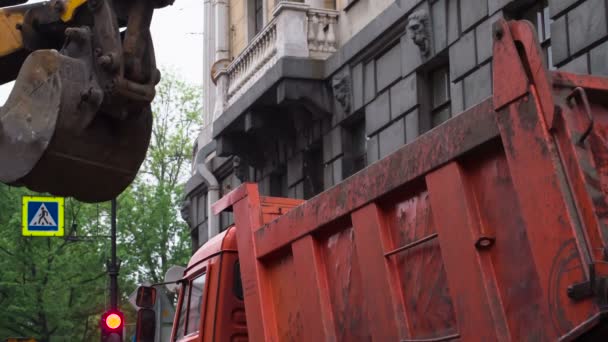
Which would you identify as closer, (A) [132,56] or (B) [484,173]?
(B) [484,173]

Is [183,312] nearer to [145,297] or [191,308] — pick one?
[191,308]

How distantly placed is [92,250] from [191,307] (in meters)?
32.2

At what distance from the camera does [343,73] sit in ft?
58.7

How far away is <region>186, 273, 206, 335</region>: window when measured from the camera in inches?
346

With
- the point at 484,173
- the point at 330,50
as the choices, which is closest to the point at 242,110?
the point at 330,50

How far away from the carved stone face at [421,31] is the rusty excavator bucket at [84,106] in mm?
A: 9437

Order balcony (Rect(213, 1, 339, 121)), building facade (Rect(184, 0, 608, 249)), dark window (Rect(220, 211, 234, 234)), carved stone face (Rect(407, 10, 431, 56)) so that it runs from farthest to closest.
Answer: balcony (Rect(213, 1, 339, 121)), carved stone face (Rect(407, 10, 431, 56)), building facade (Rect(184, 0, 608, 249)), dark window (Rect(220, 211, 234, 234))

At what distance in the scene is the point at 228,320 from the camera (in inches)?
328

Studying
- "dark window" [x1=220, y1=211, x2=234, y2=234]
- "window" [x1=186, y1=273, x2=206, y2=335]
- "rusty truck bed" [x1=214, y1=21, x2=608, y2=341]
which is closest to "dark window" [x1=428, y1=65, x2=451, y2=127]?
"dark window" [x1=220, y1=211, x2=234, y2=234]

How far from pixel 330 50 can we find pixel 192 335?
1053 centimetres

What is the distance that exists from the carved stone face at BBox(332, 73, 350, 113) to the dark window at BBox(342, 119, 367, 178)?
13.5 inches

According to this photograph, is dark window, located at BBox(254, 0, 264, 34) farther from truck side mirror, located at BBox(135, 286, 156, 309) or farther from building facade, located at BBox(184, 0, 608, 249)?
truck side mirror, located at BBox(135, 286, 156, 309)

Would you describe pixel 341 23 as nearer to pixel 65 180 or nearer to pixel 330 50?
pixel 330 50

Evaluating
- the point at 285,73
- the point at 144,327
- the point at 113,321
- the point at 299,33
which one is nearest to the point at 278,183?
the point at 285,73
